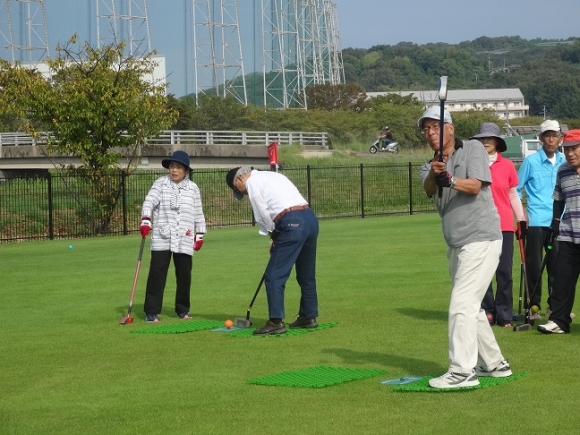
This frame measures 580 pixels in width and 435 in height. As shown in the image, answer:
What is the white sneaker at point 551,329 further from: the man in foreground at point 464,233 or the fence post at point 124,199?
the fence post at point 124,199

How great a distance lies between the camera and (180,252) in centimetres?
1334

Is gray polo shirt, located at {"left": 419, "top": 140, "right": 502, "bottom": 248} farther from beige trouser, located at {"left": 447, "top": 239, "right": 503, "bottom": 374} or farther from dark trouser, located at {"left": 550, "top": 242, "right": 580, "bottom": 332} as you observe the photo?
dark trouser, located at {"left": 550, "top": 242, "right": 580, "bottom": 332}

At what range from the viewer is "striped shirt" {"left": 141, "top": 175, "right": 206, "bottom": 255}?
13.3 meters

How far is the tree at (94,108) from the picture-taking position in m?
31.1

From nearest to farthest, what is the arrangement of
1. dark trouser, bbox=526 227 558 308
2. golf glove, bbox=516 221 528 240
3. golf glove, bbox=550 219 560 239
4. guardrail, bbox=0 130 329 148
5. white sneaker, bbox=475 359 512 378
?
white sneaker, bbox=475 359 512 378 → golf glove, bbox=550 219 560 239 → golf glove, bbox=516 221 528 240 → dark trouser, bbox=526 227 558 308 → guardrail, bbox=0 130 329 148

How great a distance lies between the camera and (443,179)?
26.1 ft

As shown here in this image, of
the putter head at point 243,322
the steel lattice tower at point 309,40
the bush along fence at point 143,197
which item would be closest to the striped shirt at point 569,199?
the putter head at point 243,322

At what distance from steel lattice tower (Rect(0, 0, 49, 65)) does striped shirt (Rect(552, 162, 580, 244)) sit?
185 feet

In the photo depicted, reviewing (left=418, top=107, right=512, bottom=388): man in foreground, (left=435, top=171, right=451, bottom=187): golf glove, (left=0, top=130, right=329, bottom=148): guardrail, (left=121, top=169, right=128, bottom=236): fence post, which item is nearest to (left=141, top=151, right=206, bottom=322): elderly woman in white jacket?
(left=418, top=107, right=512, bottom=388): man in foreground

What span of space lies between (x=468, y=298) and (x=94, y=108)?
79.6ft

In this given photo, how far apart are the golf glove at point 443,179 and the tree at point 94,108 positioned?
78.8 ft

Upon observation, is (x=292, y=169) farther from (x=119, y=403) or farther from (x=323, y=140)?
(x=119, y=403)

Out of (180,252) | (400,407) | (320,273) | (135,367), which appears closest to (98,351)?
(135,367)

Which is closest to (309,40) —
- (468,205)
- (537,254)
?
(537,254)
